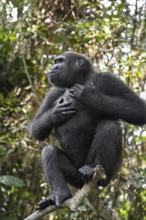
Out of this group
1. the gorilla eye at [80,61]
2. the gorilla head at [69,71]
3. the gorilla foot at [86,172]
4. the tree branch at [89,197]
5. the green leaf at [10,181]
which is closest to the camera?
the tree branch at [89,197]

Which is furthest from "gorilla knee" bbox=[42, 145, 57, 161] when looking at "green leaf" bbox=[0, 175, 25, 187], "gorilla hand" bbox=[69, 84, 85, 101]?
"green leaf" bbox=[0, 175, 25, 187]

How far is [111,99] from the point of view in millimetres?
7078

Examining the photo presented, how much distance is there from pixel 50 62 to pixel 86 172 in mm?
4424

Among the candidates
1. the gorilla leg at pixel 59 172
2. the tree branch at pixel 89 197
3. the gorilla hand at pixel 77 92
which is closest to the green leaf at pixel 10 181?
the gorilla leg at pixel 59 172

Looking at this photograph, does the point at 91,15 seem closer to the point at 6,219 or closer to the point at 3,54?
the point at 3,54

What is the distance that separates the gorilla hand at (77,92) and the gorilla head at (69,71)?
0.41 m

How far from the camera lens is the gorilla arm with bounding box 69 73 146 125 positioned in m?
7.01

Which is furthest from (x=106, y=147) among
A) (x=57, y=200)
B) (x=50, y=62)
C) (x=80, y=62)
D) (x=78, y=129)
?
(x=50, y=62)

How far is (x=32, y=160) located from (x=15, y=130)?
62 cm

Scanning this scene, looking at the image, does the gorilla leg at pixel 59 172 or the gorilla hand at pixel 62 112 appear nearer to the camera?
the gorilla leg at pixel 59 172

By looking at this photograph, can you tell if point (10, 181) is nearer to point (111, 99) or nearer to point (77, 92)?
point (77, 92)

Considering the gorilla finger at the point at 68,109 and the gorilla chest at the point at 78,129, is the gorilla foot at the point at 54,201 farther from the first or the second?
the gorilla finger at the point at 68,109

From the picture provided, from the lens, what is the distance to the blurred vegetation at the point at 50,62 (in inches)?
381

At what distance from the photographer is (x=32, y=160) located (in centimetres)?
1020
